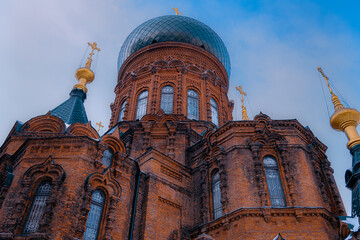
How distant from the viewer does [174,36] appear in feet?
63.0

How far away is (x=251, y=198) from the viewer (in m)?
9.96

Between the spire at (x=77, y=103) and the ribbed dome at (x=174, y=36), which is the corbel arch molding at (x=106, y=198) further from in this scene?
the ribbed dome at (x=174, y=36)

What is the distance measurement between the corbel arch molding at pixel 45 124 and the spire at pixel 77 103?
1.29 feet

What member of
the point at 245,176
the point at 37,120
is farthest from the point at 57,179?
the point at 245,176

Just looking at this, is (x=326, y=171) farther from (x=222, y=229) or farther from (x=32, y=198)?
(x=32, y=198)

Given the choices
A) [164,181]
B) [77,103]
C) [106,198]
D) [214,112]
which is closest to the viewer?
[106,198]

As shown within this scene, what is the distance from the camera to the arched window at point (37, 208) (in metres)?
8.33

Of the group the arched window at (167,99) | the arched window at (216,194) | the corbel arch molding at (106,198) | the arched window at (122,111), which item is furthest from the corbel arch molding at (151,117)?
the corbel arch molding at (106,198)

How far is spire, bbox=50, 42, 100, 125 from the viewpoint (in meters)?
12.6

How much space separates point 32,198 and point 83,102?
657cm

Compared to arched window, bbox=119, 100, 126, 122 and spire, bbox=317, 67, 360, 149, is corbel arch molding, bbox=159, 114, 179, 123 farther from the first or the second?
spire, bbox=317, 67, 360, 149

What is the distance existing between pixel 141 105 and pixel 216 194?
7.73 meters

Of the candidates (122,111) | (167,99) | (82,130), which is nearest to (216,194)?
(82,130)

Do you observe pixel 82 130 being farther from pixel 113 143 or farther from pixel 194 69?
pixel 194 69
